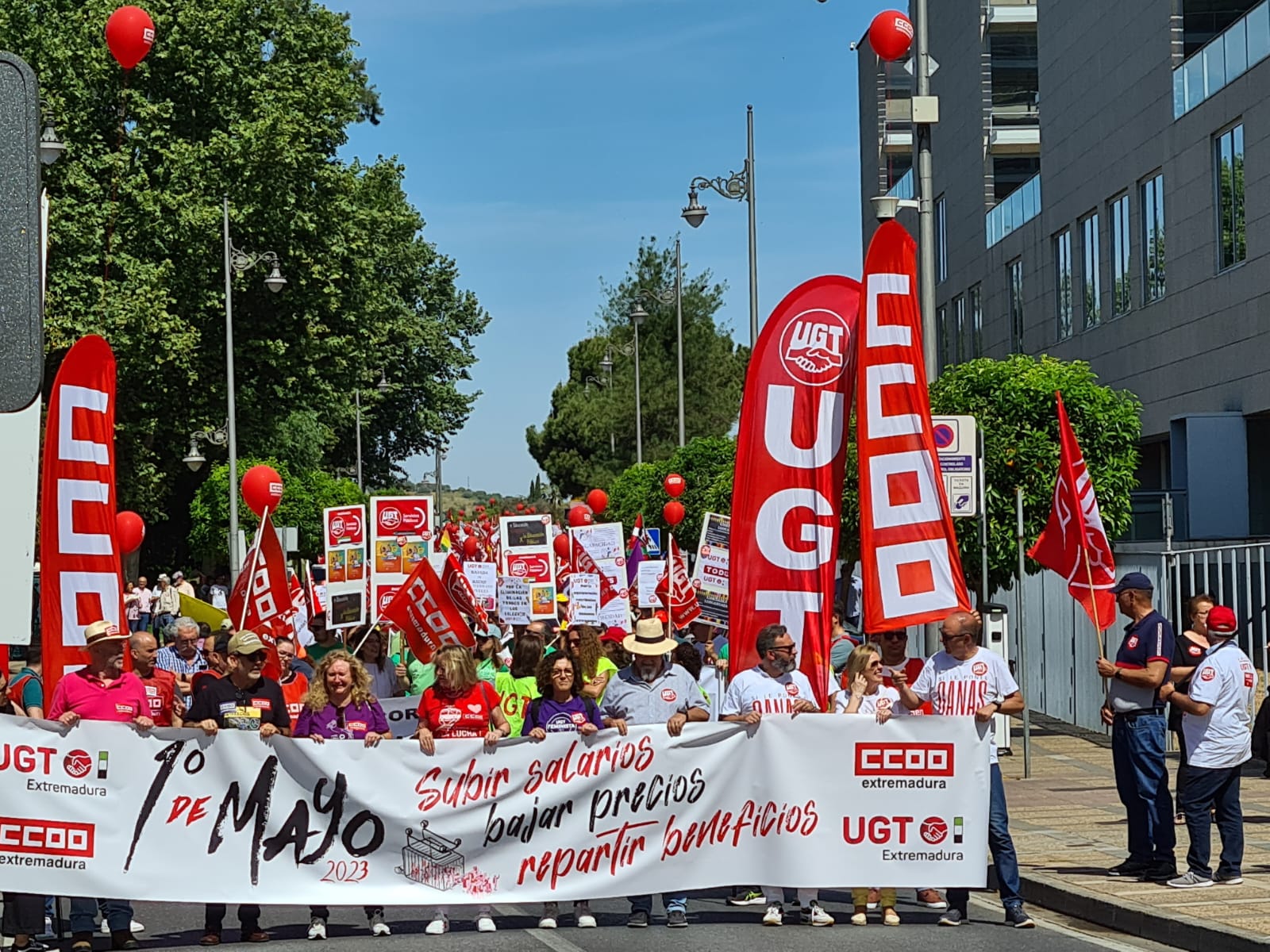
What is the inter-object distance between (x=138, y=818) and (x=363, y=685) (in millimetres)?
1400

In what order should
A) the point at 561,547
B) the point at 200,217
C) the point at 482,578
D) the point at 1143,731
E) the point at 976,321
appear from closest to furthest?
the point at 1143,731, the point at 482,578, the point at 561,547, the point at 200,217, the point at 976,321

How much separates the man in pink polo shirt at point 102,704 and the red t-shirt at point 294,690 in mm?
4784

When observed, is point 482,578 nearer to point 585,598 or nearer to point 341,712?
point 585,598

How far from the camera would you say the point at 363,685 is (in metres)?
11.0

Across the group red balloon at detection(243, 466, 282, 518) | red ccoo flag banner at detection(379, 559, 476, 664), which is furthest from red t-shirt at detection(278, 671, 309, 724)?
red balloon at detection(243, 466, 282, 518)

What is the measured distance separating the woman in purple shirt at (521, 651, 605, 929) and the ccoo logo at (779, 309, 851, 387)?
2600 millimetres

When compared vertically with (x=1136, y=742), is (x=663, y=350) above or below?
above

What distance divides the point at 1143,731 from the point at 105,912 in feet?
20.0

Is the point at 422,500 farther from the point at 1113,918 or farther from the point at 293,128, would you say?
the point at 293,128

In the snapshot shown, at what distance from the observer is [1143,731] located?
39.4 ft

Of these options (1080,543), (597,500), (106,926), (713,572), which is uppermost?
(597,500)

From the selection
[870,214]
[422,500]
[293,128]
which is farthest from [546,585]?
[870,214]

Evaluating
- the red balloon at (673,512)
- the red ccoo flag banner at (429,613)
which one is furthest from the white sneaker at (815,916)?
the red balloon at (673,512)

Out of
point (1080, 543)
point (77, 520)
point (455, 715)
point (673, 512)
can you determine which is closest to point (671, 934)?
point (455, 715)
